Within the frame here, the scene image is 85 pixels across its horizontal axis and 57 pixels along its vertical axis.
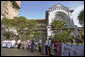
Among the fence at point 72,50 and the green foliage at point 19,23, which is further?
the green foliage at point 19,23

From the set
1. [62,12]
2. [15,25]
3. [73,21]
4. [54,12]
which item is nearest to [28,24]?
[15,25]

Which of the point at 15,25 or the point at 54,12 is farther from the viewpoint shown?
the point at 54,12

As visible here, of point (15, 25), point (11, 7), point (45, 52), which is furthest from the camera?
point (11, 7)

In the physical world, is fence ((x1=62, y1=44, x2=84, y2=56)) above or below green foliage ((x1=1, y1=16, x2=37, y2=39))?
below

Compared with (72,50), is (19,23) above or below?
above

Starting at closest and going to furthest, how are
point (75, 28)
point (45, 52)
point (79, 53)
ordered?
point (79, 53), point (45, 52), point (75, 28)

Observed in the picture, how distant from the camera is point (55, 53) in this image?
6938mm

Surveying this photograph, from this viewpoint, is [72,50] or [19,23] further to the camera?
[19,23]

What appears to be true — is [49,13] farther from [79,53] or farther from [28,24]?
[79,53]

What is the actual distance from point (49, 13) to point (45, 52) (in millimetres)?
18650

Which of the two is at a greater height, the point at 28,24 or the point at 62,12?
the point at 62,12

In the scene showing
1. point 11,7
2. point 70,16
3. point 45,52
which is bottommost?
point 45,52

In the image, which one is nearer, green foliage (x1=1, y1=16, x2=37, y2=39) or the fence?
the fence

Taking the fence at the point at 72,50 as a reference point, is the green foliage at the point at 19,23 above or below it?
above
